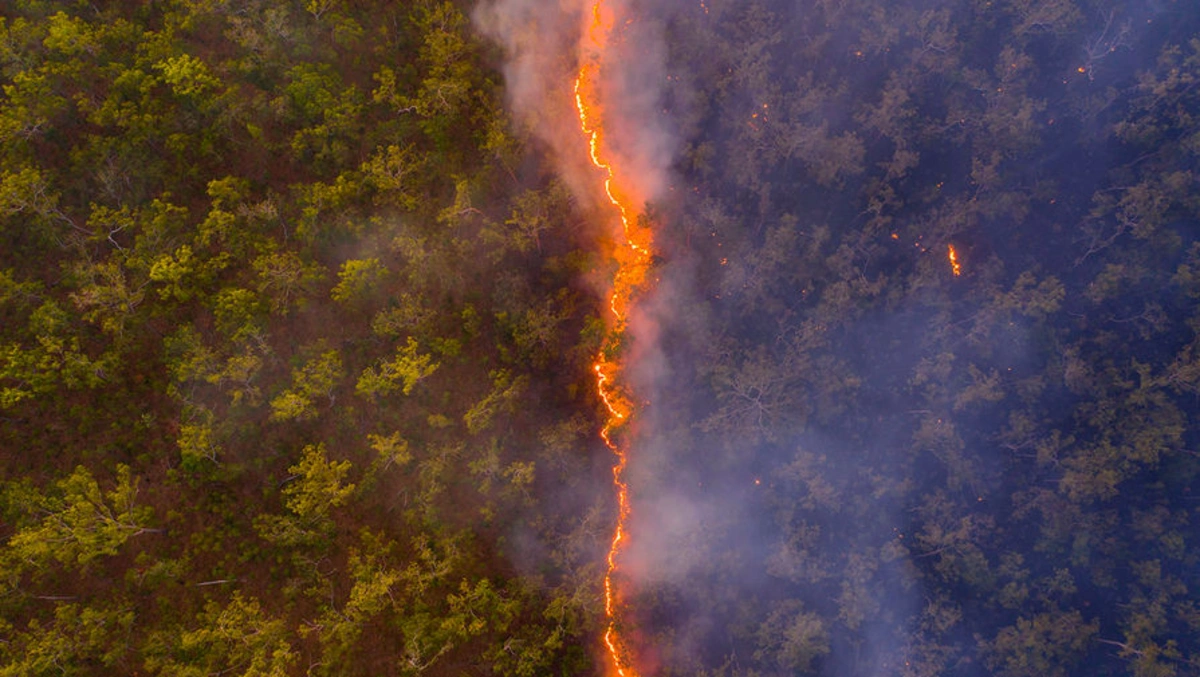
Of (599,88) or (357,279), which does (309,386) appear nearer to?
(357,279)

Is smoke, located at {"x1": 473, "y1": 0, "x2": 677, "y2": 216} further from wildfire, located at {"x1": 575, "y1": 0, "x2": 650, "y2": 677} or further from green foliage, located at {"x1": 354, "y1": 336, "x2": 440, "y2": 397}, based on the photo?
green foliage, located at {"x1": 354, "y1": 336, "x2": 440, "y2": 397}

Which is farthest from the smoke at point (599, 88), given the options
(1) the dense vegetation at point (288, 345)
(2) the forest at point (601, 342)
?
(1) the dense vegetation at point (288, 345)

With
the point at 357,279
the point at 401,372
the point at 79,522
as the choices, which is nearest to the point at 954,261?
the point at 401,372

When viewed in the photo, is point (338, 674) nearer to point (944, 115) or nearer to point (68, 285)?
point (68, 285)

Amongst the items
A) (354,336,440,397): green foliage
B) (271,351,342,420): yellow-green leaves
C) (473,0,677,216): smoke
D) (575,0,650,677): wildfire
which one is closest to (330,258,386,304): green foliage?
(271,351,342,420): yellow-green leaves

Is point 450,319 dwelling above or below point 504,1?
below

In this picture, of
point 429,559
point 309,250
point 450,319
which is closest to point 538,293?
point 450,319
